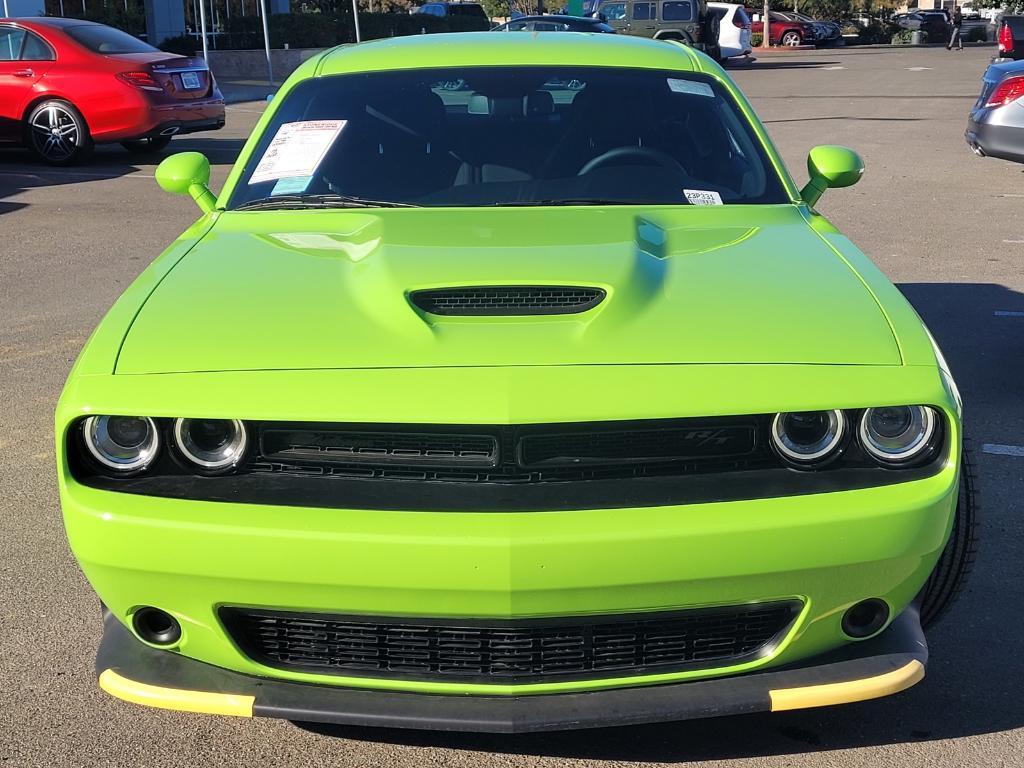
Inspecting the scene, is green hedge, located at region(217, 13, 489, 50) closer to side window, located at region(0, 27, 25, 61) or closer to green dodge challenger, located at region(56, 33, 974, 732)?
side window, located at region(0, 27, 25, 61)

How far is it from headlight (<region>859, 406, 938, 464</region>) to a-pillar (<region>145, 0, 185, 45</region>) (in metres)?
30.8

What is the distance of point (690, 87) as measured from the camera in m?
4.29

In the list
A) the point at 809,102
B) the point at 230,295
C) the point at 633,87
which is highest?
the point at 633,87

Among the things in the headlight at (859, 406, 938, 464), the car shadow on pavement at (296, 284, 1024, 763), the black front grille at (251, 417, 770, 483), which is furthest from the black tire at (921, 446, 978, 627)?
the black front grille at (251, 417, 770, 483)

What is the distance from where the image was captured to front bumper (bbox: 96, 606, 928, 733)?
251 centimetres

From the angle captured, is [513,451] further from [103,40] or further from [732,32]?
[732,32]

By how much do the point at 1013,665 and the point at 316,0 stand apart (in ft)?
146

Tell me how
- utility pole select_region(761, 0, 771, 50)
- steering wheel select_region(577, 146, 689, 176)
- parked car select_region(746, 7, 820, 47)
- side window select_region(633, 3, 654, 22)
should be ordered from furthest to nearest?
parked car select_region(746, 7, 820, 47)
utility pole select_region(761, 0, 771, 50)
side window select_region(633, 3, 654, 22)
steering wheel select_region(577, 146, 689, 176)

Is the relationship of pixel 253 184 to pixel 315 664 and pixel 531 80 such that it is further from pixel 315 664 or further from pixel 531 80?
pixel 315 664

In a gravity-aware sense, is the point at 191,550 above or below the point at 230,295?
below

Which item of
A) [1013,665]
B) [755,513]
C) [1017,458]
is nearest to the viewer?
[755,513]

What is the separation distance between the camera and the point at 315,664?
2.62 meters

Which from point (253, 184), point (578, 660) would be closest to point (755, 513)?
point (578, 660)

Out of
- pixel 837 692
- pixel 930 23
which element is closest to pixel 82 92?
pixel 837 692
